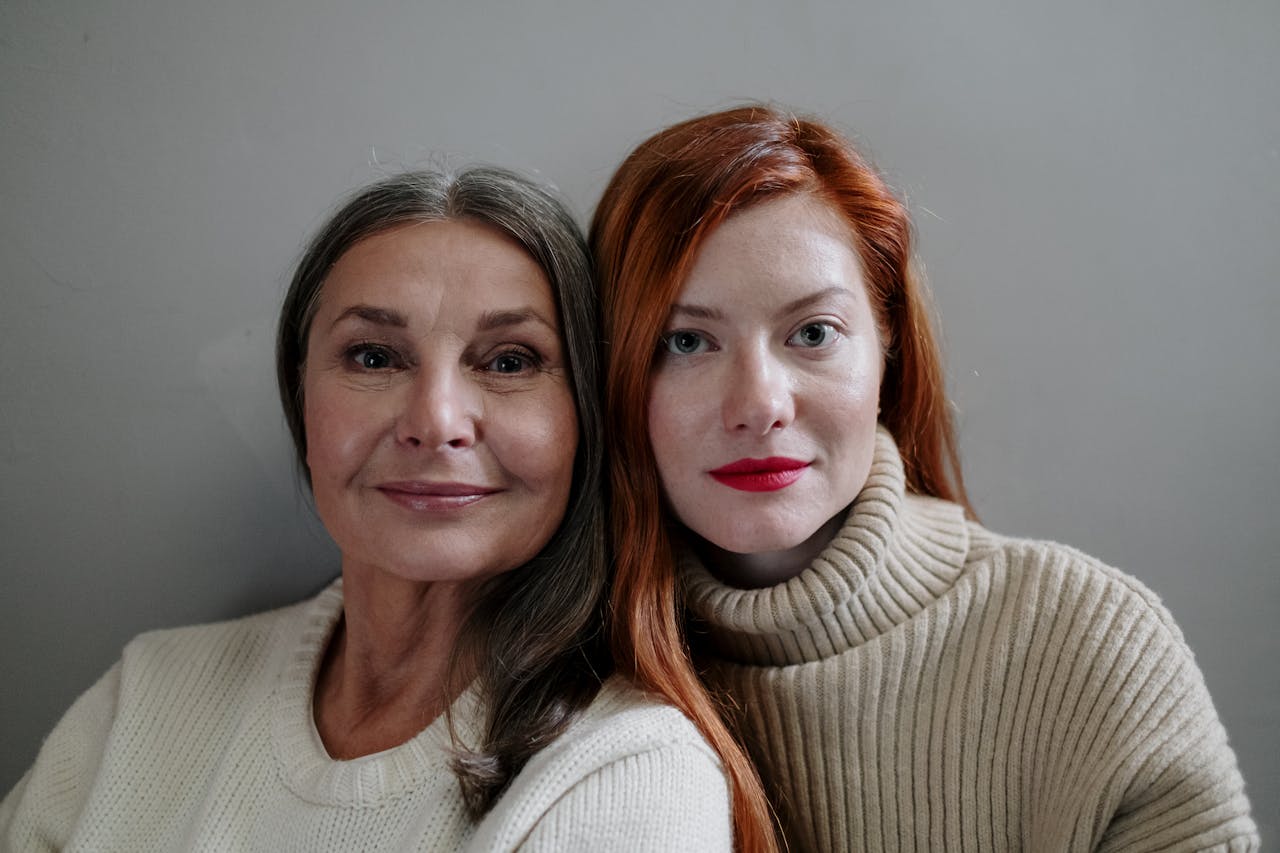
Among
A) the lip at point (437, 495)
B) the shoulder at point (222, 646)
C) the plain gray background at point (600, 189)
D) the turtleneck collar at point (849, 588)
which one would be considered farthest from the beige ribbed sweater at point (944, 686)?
the shoulder at point (222, 646)

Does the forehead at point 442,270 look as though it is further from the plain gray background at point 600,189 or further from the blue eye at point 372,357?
the plain gray background at point 600,189

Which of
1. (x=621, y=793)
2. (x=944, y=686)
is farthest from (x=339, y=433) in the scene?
(x=944, y=686)

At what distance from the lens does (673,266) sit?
4.28 feet

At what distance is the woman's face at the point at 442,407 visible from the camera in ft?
4.23

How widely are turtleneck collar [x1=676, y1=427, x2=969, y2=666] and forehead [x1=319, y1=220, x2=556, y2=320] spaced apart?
422mm

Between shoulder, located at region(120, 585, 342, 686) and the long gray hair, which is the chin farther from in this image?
shoulder, located at region(120, 585, 342, 686)

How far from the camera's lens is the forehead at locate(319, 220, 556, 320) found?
1313mm

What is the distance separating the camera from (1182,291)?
1696mm

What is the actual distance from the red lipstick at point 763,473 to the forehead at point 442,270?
11.8 inches

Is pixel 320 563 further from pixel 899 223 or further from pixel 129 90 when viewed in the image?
pixel 899 223

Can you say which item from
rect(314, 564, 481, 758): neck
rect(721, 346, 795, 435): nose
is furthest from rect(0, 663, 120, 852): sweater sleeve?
rect(721, 346, 795, 435): nose

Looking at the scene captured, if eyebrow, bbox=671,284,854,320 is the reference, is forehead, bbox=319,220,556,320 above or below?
above

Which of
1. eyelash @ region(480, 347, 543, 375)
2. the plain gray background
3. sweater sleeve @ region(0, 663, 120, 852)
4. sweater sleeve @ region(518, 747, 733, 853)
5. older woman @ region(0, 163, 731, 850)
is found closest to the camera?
sweater sleeve @ region(518, 747, 733, 853)

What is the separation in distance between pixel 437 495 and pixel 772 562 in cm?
44
